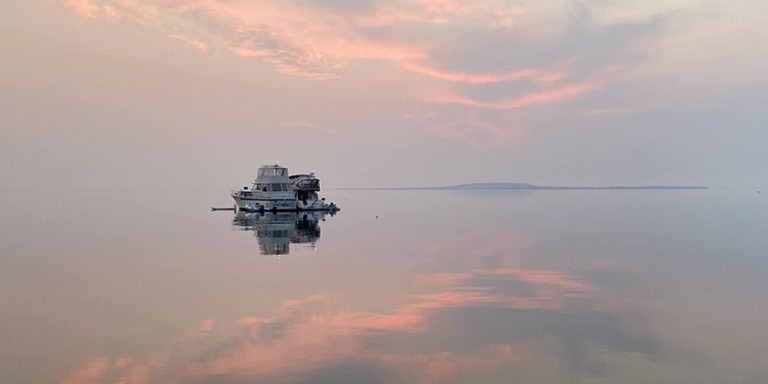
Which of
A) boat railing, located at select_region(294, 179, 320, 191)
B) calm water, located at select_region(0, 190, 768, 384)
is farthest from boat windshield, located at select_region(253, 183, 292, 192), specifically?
calm water, located at select_region(0, 190, 768, 384)

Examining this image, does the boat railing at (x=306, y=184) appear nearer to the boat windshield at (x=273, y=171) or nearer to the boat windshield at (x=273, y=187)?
the boat windshield at (x=273, y=187)

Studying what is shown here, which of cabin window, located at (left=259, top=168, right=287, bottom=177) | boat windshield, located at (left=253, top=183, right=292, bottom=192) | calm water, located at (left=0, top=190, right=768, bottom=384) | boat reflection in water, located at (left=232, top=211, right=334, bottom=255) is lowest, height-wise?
calm water, located at (left=0, top=190, right=768, bottom=384)

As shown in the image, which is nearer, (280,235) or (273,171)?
(280,235)

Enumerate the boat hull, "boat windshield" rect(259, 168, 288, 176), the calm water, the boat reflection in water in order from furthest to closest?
1. "boat windshield" rect(259, 168, 288, 176)
2. the boat hull
3. the boat reflection in water
4. the calm water

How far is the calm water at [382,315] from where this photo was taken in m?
17.0

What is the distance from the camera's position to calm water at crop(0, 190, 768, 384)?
17.0 metres

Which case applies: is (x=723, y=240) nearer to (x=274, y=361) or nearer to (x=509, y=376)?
(x=509, y=376)

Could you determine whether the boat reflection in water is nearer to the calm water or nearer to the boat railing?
the calm water

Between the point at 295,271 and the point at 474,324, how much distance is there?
16.3 metres

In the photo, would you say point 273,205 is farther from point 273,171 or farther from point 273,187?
point 273,171

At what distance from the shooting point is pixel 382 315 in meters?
23.9

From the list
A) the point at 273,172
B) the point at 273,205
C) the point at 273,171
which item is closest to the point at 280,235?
the point at 273,205

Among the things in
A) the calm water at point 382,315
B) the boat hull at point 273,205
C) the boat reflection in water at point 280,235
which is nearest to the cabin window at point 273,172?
the boat hull at point 273,205

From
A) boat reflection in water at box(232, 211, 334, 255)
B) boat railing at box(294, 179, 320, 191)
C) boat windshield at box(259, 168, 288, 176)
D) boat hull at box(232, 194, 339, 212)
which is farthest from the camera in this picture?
boat railing at box(294, 179, 320, 191)
